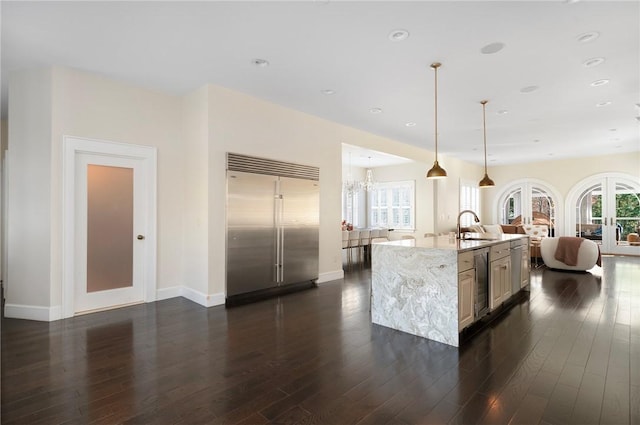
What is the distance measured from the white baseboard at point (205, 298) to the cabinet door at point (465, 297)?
3.07 m

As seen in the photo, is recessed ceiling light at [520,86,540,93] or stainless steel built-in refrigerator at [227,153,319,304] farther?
stainless steel built-in refrigerator at [227,153,319,304]

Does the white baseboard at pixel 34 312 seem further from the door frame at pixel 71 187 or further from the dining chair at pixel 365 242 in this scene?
the dining chair at pixel 365 242

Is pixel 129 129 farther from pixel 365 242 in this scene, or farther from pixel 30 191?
pixel 365 242

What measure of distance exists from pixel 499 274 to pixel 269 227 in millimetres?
3245

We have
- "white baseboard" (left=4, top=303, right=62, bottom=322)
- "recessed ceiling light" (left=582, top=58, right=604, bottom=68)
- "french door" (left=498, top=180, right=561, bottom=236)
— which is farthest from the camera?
"french door" (left=498, top=180, right=561, bottom=236)

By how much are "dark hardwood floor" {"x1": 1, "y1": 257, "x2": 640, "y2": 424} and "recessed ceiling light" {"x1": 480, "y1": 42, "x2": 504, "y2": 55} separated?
3.03 meters

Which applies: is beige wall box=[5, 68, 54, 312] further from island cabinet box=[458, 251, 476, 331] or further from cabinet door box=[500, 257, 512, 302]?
cabinet door box=[500, 257, 512, 302]

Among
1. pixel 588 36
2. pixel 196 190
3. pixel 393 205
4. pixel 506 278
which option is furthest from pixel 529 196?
pixel 196 190

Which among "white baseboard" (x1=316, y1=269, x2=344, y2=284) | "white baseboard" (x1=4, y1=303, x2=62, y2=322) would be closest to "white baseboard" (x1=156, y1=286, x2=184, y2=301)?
"white baseboard" (x1=4, y1=303, x2=62, y2=322)

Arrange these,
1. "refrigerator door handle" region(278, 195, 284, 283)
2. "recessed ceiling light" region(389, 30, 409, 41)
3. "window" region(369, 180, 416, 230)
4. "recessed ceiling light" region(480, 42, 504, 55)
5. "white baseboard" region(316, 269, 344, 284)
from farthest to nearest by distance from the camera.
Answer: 1. "window" region(369, 180, 416, 230)
2. "white baseboard" region(316, 269, 344, 284)
3. "refrigerator door handle" region(278, 195, 284, 283)
4. "recessed ceiling light" region(480, 42, 504, 55)
5. "recessed ceiling light" region(389, 30, 409, 41)

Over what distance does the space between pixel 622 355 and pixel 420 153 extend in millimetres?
6611

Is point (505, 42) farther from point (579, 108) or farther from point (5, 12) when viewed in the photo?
point (5, 12)

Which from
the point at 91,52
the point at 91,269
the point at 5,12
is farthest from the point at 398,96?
the point at 91,269

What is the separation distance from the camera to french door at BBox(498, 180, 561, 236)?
10.7 meters
